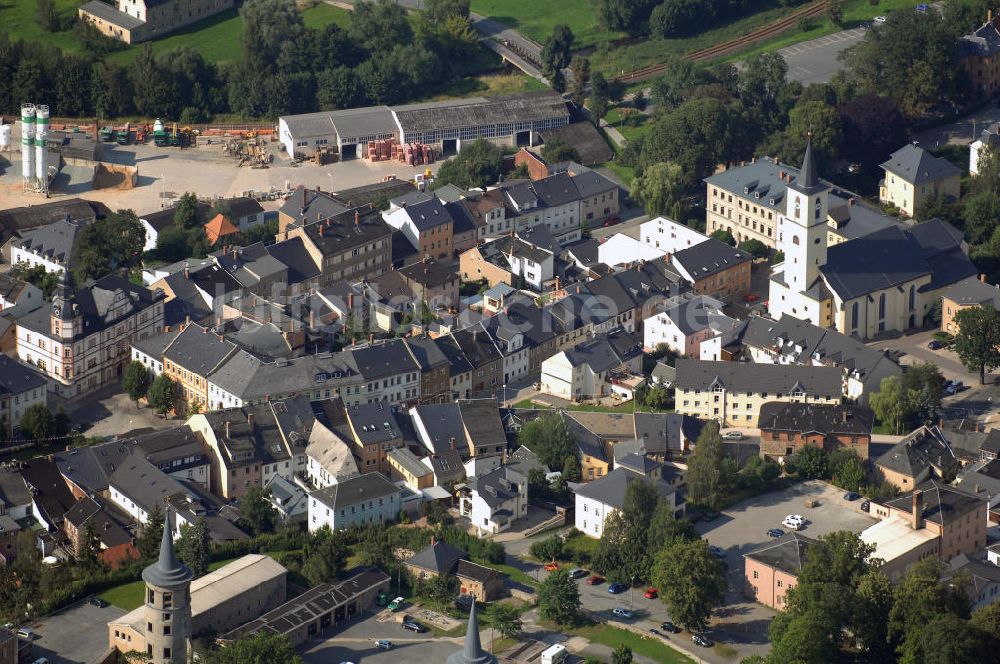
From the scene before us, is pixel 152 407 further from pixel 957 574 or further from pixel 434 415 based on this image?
pixel 957 574

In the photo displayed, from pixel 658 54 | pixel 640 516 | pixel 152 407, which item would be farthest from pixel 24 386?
pixel 658 54

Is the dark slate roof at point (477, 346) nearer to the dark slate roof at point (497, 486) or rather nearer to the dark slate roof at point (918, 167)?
the dark slate roof at point (497, 486)

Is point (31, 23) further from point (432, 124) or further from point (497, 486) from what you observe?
point (497, 486)

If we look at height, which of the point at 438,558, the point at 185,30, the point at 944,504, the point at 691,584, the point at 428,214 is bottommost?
the point at 438,558

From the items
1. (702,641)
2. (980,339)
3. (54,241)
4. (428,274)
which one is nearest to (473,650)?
(702,641)

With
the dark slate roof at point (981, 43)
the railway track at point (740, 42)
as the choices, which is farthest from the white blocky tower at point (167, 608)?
the dark slate roof at point (981, 43)

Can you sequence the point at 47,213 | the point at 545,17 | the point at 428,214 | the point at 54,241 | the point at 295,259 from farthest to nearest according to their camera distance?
the point at 545,17 < the point at 47,213 < the point at 428,214 < the point at 54,241 < the point at 295,259

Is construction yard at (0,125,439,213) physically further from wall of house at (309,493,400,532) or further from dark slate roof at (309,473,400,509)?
wall of house at (309,493,400,532)

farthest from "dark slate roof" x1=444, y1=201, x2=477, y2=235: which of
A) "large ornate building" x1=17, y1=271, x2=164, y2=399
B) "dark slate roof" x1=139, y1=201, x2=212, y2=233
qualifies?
"large ornate building" x1=17, y1=271, x2=164, y2=399
